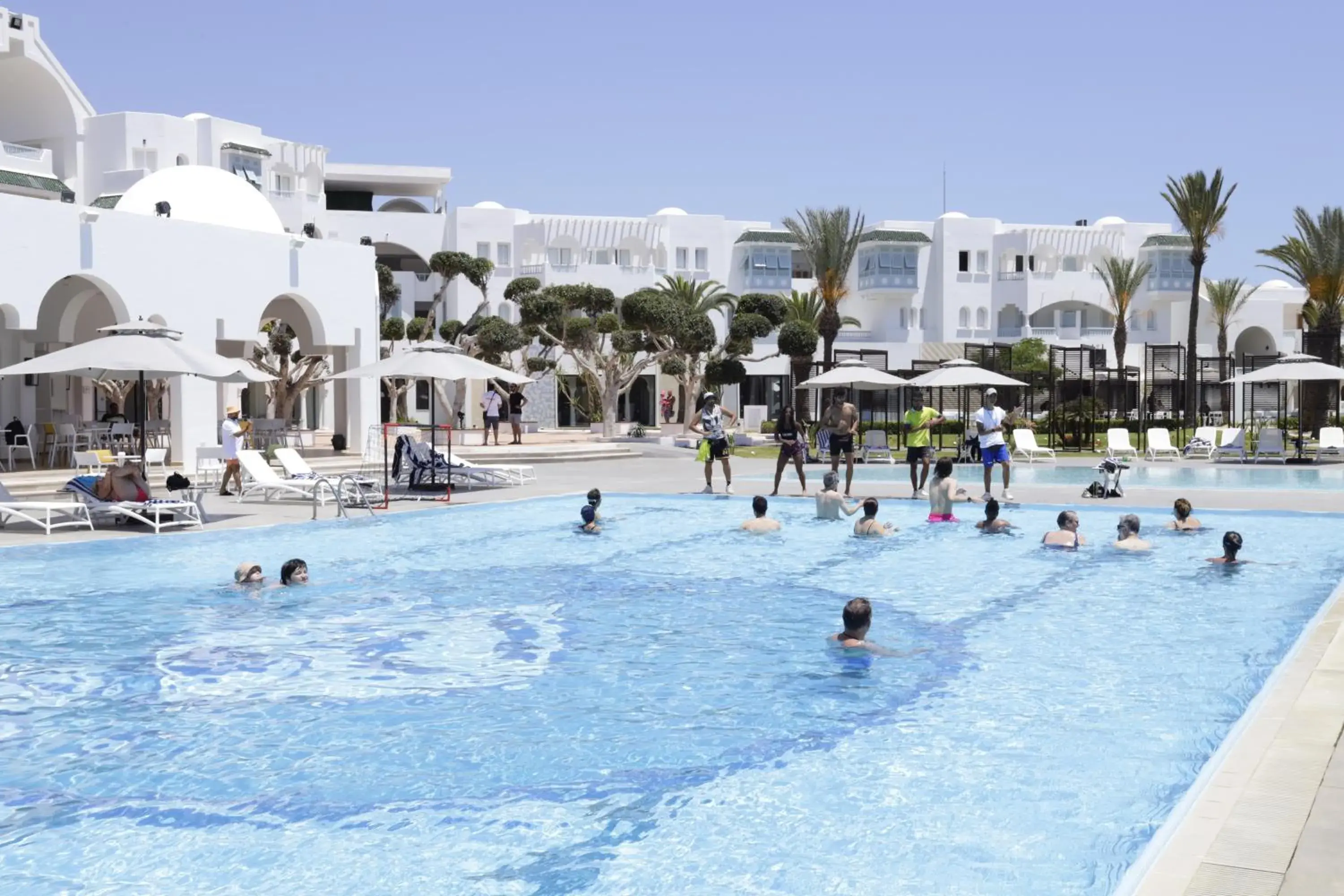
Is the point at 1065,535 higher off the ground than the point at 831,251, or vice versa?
the point at 831,251

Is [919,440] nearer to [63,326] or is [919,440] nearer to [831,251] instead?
Result: [63,326]

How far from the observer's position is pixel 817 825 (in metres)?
5.63

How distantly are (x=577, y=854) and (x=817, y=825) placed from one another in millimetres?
1100

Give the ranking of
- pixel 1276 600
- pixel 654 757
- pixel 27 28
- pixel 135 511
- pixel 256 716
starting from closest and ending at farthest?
pixel 654 757 < pixel 256 716 < pixel 1276 600 < pixel 135 511 < pixel 27 28

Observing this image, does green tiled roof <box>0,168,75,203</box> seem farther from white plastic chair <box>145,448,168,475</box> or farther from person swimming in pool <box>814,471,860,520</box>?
person swimming in pool <box>814,471,860,520</box>

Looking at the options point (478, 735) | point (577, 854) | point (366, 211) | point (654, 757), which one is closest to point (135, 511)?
point (478, 735)

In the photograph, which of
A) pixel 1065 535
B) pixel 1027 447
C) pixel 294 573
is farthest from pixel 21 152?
pixel 1065 535

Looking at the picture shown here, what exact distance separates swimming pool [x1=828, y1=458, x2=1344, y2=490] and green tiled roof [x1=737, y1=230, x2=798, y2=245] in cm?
Answer: 3446

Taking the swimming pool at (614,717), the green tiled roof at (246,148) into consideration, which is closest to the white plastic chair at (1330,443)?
the swimming pool at (614,717)

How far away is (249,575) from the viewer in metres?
11.2

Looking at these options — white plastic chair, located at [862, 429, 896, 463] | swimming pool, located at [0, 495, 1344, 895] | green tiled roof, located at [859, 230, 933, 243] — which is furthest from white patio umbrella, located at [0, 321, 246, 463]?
green tiled roof, located at [859, 230, 933, 243]

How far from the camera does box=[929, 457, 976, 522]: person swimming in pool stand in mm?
15461

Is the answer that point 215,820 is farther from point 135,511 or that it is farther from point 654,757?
point 135,511

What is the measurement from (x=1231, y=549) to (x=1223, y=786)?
7578 mm
